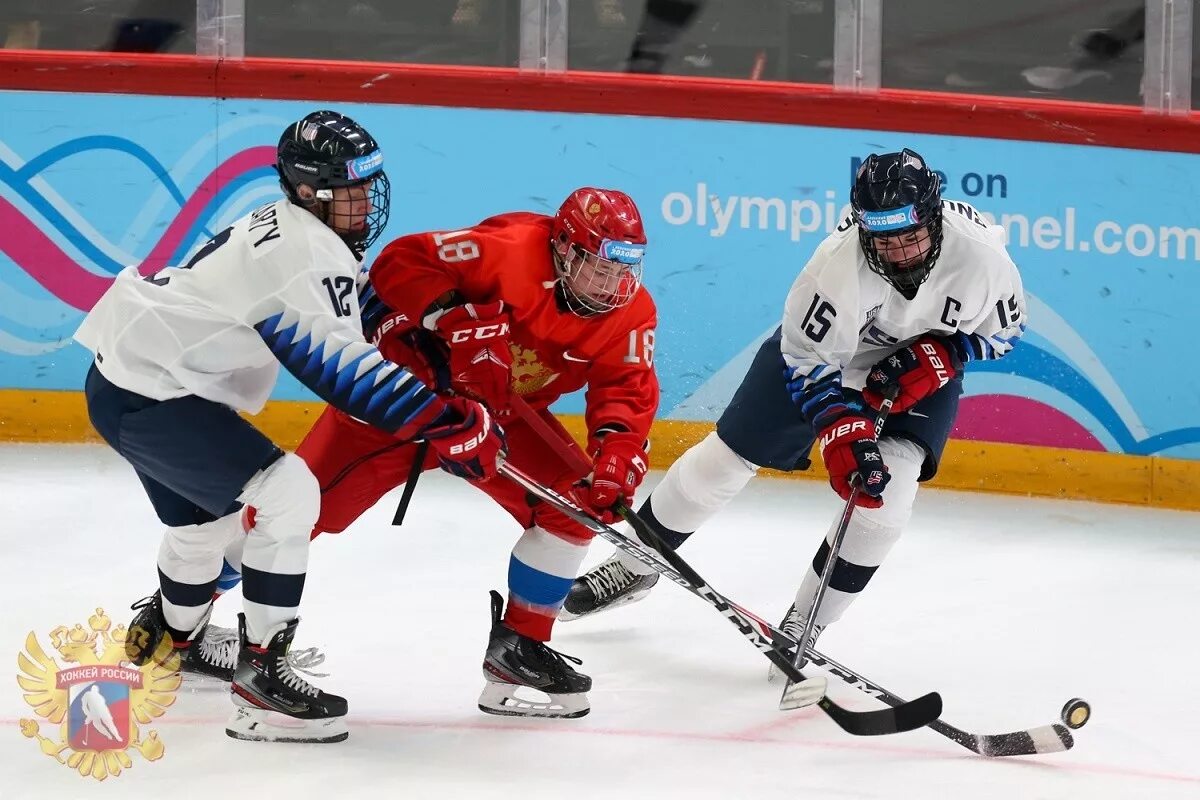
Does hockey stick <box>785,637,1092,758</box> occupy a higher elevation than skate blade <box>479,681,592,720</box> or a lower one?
higher

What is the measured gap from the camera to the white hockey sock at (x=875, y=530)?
10.6 ft

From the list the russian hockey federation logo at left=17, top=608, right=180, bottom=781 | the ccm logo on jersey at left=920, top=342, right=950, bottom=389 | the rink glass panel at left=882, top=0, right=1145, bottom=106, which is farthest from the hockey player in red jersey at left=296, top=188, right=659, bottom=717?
the rink glass panel at left=882, top=0, right=1145, bottom=106

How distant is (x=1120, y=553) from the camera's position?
430 centimetres

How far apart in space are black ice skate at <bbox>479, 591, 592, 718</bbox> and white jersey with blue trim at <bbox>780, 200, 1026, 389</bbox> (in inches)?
31.2

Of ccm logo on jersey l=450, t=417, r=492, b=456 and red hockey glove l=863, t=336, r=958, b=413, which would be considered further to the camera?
red hockey glove l=863, t=336, r=958, b=413

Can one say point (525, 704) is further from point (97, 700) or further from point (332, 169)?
point (332, 169)

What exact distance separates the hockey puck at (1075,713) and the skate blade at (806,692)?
16.9 inches

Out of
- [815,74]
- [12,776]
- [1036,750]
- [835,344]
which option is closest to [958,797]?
[1036,750]

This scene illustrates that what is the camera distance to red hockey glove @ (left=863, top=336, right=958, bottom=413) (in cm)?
327

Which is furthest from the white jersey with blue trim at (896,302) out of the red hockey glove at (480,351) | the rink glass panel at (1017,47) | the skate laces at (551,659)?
the rink glass panel at (1017,47)

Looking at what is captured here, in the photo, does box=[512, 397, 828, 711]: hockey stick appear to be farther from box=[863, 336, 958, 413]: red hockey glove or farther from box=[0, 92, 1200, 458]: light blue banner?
box=[0, 92, 1200, 458]: light blue banner

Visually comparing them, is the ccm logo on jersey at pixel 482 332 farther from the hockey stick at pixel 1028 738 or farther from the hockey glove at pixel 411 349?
the hockey stick at pixel 1028 738

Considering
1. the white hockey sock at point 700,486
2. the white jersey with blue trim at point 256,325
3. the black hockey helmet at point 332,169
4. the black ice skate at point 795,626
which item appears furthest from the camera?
the white hockey sock at point 700,486

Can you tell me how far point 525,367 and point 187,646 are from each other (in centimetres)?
86
